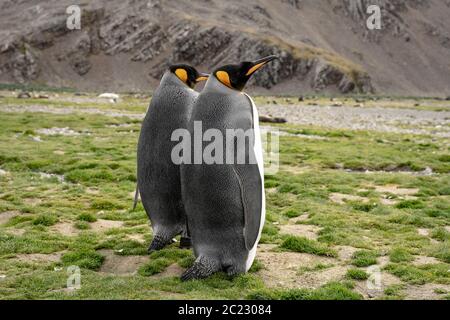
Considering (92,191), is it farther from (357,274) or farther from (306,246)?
(357,274)

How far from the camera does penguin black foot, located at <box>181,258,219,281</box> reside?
20.8ft

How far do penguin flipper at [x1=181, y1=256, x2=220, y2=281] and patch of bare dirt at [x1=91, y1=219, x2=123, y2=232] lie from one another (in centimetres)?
301

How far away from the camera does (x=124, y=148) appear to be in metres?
19.7

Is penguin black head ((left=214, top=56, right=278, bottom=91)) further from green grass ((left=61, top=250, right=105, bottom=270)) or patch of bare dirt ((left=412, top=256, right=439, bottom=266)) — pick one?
patch of bare dirt ((left=412, top=256, right=439, bottom=266))

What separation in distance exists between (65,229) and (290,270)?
409cm

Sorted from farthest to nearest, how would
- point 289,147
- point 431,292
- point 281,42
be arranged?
point 281,42, point 289,147, point 431,292

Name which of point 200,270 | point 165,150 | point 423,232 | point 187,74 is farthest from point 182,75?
point 423,232

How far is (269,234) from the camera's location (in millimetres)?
8648

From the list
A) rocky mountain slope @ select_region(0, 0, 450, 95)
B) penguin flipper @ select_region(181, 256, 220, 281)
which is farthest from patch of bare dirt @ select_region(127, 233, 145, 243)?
rocky mountain slope @ select_region(0, 0, 450, 95)

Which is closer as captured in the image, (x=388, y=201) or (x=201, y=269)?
(x=201, y=269)

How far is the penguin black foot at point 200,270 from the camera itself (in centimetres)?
635
